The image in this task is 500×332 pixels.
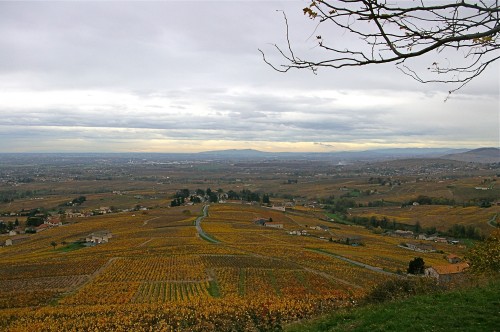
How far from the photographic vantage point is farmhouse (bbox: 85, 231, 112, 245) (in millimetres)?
55719

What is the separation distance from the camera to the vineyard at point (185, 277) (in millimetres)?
20984

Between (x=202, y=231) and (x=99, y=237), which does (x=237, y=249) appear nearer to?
(x=202, y=231)

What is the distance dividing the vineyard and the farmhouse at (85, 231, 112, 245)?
171cm

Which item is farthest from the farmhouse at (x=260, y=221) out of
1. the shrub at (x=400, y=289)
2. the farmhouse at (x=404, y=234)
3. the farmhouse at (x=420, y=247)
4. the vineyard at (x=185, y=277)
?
the shrub at (x=400, y=289)

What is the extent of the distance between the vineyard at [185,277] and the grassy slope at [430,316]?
240cm

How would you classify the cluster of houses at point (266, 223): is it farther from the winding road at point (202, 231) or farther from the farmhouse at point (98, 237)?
the farmhouse at point (98, 237)

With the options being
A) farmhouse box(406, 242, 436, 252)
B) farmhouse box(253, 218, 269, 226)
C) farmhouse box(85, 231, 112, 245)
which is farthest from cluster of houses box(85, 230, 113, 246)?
farmhouse box(406, 242, 436, 252)

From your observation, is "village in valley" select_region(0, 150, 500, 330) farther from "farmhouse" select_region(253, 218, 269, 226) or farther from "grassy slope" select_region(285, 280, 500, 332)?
"grassy slope" select_region(285, 280, 500, 332)

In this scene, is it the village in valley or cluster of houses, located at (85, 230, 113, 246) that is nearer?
the village in valley

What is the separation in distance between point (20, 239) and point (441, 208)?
8028 centimetres

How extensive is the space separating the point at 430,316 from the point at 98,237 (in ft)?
182

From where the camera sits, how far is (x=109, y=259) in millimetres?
42219

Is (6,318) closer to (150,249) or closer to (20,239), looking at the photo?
(150,249)

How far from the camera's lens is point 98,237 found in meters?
56.5
